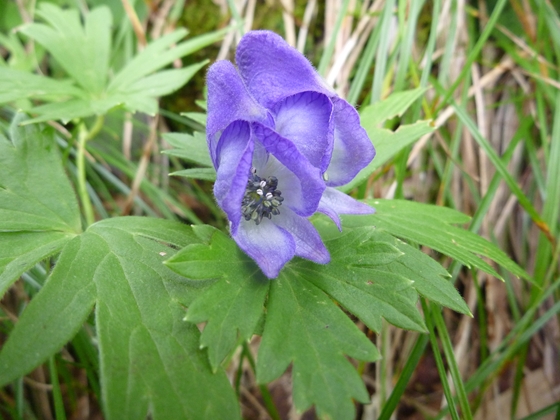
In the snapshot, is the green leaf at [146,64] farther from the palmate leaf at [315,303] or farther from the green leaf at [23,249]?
the palmate leaf at [315,303]

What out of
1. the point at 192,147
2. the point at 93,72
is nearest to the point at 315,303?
the point at 192,147

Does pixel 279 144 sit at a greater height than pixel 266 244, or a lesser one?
greater

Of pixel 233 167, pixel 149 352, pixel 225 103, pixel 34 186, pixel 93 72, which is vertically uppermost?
pixel 225 103

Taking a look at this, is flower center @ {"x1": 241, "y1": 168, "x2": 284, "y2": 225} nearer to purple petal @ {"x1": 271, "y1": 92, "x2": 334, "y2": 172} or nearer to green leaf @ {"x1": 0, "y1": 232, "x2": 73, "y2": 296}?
purple petal @ {"x1": 271, "y1": 92, "x2": 334, "y2": 172}

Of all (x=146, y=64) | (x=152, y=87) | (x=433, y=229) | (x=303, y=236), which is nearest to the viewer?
(x=303, y=236)

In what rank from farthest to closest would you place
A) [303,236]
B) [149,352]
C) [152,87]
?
[152,87], [303,236], [149,352]

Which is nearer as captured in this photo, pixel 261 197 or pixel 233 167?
pixel 233 167

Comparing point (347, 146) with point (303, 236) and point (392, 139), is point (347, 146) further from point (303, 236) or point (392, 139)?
point (392, 139)
